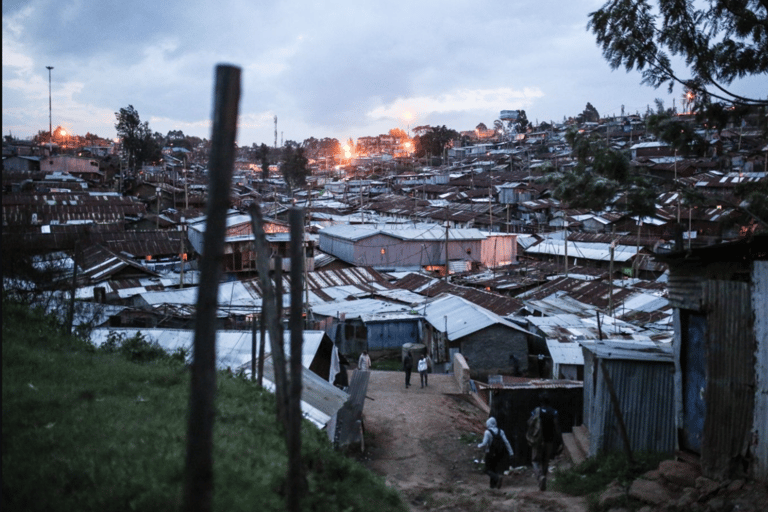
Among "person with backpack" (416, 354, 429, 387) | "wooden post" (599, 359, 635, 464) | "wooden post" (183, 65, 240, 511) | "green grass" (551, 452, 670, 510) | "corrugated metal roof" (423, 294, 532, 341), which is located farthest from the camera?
"corrugated metal roof" (423, 294, 532, 341)

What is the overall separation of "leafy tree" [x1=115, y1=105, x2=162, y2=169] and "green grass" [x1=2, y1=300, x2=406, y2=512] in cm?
5879

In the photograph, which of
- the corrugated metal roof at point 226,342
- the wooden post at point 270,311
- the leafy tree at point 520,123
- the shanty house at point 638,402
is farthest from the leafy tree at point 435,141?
the wooden post at point 270,311

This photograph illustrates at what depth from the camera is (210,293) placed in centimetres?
281

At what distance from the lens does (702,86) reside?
845 centimetres

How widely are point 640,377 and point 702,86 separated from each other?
13.6 feet

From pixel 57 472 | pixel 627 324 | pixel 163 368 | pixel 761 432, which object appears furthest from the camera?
pixel 627 324

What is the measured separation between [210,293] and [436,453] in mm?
8778

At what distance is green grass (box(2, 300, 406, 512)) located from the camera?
4.11 meters

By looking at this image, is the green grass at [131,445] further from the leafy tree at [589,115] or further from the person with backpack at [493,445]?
the leafy tree at [589,115]

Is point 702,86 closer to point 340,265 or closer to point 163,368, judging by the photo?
point 163,368

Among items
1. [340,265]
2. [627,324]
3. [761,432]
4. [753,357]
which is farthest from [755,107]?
[340,265]

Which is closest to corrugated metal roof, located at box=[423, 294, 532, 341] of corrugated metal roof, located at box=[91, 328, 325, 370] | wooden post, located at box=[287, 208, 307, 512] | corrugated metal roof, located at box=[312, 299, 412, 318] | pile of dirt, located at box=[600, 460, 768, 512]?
corrugated metal roof, located at box=[312, 299, 412, 318]

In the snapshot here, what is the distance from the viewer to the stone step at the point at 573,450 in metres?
8.88

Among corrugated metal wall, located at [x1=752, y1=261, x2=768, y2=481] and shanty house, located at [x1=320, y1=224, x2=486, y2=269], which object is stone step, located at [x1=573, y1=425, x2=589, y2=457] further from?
shanty house, located at [x1=320, y1=224, x2=486, y2=269]
